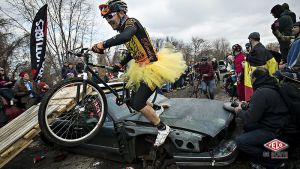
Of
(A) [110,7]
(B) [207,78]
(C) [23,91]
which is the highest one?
(A) [110,7]

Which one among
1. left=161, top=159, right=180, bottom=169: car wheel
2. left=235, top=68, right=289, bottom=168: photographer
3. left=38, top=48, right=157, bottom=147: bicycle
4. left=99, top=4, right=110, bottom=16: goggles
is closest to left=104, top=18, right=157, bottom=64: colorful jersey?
left=99, top=4, right=110, bottom=16: goggles

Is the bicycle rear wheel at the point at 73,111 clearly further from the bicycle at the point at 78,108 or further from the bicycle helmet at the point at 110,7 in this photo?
the bicycle helmet at the point at 110,7

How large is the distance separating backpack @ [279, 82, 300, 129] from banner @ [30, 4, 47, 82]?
4.58 metres

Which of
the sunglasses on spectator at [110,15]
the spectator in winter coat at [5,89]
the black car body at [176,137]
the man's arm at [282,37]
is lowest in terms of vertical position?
the black car body at [176,137]

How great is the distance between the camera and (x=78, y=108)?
428 cm

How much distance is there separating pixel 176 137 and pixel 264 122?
1131 millimetres

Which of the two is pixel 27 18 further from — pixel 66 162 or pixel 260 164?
pixel 260 164

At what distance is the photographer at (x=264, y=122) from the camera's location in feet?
11.3

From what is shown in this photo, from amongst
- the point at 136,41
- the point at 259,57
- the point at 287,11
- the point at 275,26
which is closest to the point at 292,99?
the point at 136,41

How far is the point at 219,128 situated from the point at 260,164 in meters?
0.66

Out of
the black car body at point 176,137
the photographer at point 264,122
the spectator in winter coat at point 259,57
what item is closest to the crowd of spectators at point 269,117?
the photographer at point 264,122

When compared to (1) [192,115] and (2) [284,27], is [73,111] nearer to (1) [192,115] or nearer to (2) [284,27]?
(1) [192,115]

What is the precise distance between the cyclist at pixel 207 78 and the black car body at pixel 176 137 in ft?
16.2

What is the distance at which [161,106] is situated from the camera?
4.72m
